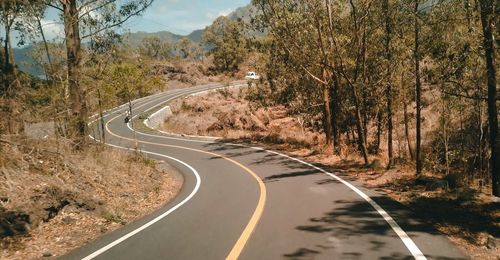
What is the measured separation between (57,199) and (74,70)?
8.05m

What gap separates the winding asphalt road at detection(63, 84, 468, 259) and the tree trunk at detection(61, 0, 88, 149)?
5.01 m

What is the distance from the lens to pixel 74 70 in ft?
56.9

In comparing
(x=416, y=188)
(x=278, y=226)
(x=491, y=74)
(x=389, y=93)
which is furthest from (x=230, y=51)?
(x=278, y=226)

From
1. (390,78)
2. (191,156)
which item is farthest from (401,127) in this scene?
(191,156)

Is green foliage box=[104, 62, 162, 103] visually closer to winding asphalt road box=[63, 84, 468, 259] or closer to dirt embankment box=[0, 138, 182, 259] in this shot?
dirt embankment box=[0, 138, 182, 259]

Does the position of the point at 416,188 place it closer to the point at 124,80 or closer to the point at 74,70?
the point at 74,70

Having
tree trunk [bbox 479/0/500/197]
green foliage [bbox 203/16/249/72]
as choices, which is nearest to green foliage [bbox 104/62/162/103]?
tree trunk [bbox 479/0/500/197]

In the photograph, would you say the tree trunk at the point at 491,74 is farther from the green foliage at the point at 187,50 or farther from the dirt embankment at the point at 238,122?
the green foliage at the point at 187,50

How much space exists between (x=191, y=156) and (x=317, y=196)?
52.8 ft

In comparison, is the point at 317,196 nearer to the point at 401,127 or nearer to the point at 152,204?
the point at 152,204

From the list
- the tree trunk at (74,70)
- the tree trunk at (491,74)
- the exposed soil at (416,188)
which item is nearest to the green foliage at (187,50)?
the exposed soil at (416,188)

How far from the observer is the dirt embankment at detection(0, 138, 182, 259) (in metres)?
9.14

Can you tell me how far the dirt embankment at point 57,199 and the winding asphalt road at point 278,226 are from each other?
0.96 meters

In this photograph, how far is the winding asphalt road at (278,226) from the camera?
757cm
